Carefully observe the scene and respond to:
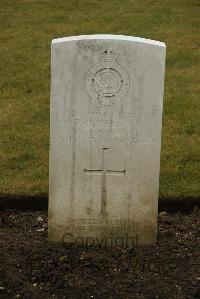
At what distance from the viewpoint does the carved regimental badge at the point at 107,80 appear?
4.49m

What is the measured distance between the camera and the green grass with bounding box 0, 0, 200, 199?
20.1 feet

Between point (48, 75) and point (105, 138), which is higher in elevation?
point (48, 75)

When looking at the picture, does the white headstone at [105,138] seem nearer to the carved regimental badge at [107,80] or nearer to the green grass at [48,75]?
the carved regimental badge at [107,80]

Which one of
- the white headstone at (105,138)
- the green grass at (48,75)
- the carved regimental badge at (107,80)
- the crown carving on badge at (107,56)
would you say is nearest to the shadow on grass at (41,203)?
the green grass at (48,75)

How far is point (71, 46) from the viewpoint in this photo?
4426 millimetres

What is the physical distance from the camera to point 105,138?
4.62 metres

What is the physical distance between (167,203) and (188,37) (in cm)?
606

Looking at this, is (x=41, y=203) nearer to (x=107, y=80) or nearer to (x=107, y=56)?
(x=107, y=80)

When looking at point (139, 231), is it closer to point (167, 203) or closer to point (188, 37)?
point (167, 203)

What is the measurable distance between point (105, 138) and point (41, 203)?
124cm

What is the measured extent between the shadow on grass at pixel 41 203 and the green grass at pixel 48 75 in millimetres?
58

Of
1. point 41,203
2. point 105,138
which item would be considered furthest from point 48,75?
point 105,138

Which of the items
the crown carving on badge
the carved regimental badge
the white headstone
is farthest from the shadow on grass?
the crown carving on badge

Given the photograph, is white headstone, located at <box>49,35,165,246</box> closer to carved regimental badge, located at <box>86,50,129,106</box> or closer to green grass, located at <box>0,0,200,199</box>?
carved regimental badge, located at <box>86,50,129,106</box>
